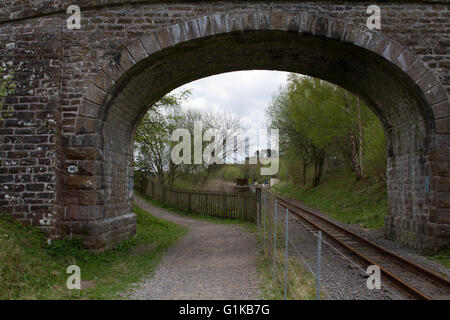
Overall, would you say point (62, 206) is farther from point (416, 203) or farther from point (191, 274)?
point (416, 203)

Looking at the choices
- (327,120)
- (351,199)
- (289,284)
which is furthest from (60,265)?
(327,120)

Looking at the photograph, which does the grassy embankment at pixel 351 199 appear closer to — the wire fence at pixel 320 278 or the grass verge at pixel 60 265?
the wire fence at pixel 320 278

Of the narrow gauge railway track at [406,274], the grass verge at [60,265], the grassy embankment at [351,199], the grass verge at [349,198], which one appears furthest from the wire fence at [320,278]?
the grass verge at [349,198]

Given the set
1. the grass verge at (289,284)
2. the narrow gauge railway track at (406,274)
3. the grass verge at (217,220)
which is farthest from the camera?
the grass verge at (217,220)

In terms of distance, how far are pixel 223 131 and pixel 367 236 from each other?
19964 mm

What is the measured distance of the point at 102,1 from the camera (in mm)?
8500

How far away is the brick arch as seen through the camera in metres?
8.30

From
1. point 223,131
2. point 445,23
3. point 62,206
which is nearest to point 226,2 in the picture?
point 445,23

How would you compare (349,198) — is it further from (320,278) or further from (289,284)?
(289,284)

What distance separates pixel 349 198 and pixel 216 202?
7275mm

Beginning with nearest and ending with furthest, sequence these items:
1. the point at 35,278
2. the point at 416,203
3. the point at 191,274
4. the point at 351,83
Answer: the point at 35,278 < the point at 191,274 < the point at 416,203 < the point at 351,83

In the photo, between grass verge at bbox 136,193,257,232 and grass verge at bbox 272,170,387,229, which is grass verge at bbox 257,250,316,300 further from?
grass verge at bbox 272,170,387,229

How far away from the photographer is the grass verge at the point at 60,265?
18.0 ft

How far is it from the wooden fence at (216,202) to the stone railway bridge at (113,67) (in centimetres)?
755
